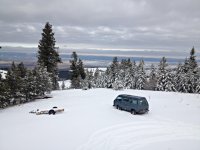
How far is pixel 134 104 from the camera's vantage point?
73.5ft

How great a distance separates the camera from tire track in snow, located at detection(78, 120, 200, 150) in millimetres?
13648

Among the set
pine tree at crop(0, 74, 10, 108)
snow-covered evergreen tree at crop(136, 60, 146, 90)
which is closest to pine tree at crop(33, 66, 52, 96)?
pine tree at crop(0, 74, 10, 108)

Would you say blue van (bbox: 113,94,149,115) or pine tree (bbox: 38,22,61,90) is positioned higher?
pine tree (bbox: 38,22,61,90)

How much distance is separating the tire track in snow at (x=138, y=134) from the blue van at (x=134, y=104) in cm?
291

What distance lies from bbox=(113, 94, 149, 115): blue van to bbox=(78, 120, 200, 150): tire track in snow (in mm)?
2912

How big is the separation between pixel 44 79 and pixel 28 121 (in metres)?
16.7

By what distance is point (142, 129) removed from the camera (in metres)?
17.1

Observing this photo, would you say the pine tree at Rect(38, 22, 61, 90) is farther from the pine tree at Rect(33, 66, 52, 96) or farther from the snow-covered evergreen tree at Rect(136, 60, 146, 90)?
the snow-covered evergreen tree at Rect(136, 60, 146, 90)

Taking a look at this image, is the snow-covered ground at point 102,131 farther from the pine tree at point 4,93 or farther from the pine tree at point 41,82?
the pine tree at point 41,82

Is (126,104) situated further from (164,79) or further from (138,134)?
(164,79)

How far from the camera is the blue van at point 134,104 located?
871 inches

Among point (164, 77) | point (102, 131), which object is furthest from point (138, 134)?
point (164, 77)

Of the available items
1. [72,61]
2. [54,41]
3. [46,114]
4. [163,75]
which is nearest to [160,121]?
[46,114]

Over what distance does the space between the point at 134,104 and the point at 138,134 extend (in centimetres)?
671
